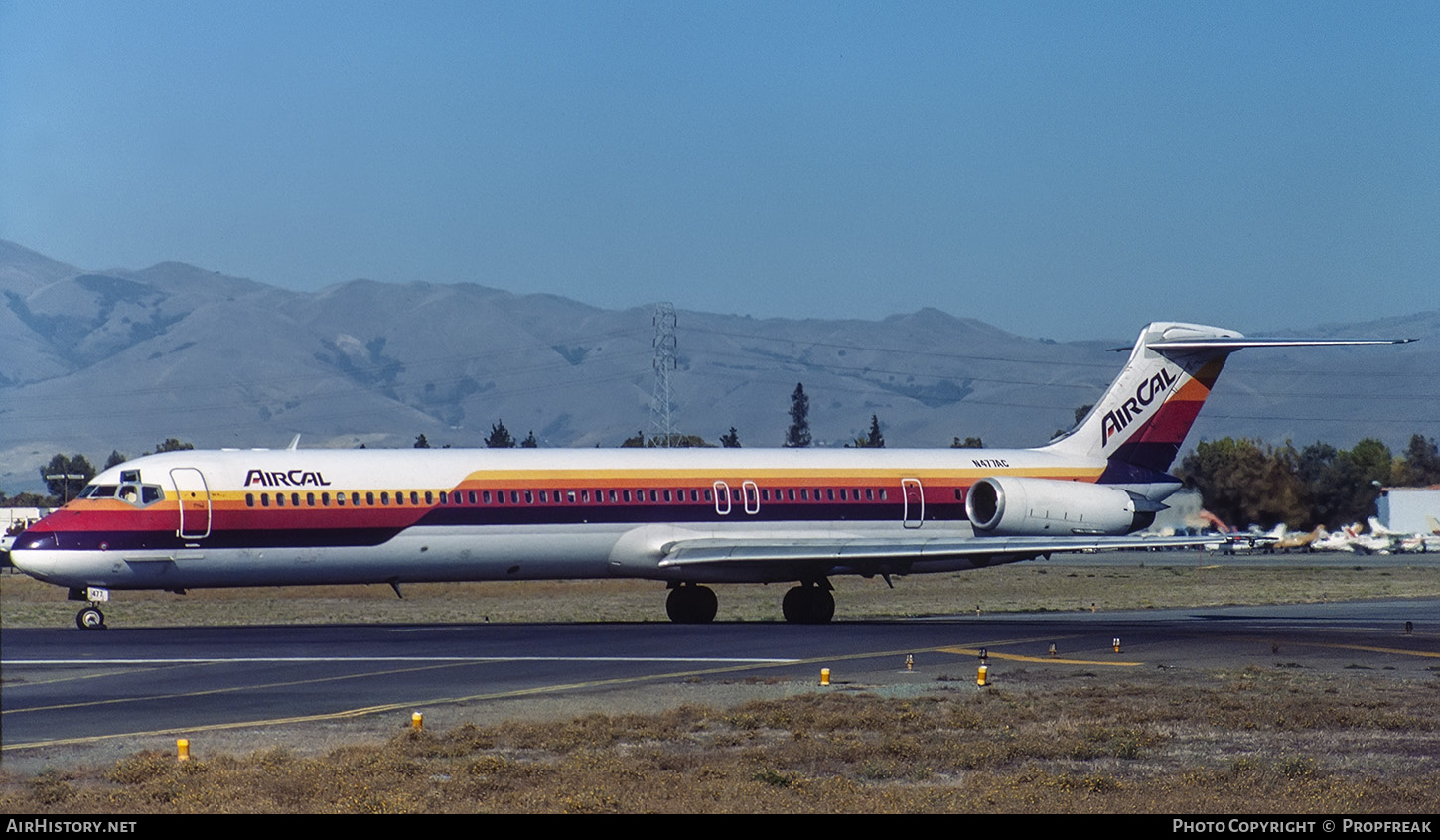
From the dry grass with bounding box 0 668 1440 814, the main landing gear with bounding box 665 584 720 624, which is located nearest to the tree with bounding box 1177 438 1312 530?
the main landing gear with bounding box 665 584 720 624

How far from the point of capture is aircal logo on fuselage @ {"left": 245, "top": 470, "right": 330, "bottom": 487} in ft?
115

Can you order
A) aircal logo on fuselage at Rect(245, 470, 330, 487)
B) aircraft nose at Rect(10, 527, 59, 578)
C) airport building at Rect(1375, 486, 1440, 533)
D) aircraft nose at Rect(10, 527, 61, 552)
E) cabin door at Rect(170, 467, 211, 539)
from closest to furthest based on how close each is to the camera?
aircraft nose at Rect(10, 527, 59, 578)
aircraft nose at Rect(10, 527, 61, 552)
cabin door at Rect(170, 467, 211, 539)
aircal logo on fuselage at Rect(245, 470, 330, 487)
airport building at Rect(1375, 486, 1440, 533)

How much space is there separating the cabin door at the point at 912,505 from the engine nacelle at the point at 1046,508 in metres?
1.18

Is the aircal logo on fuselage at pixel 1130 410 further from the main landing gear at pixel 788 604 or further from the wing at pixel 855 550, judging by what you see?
the main landing gear at pixel 788 604

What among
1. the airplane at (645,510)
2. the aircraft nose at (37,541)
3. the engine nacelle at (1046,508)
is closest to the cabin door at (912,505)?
the airplane at (645,510)

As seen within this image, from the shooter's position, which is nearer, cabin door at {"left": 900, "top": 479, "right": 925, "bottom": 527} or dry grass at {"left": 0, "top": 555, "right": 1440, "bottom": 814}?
dry grass at {"left": 0, "top": 555, "right": 1440, "bottom": 814}

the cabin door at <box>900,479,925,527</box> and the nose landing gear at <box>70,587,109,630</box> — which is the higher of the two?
the cabin door at <box>900,479,925,527</box>

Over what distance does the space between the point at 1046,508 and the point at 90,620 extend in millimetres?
21251

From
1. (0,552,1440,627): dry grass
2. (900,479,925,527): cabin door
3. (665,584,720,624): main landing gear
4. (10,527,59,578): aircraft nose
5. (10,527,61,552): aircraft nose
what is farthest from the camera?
(0,552,1440,627): dry grass

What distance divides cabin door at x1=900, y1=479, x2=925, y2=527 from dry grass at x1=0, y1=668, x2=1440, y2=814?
60.2 ft

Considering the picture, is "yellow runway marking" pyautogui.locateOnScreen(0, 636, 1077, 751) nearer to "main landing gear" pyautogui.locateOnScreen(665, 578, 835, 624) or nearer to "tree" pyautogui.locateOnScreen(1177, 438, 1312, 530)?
"main landing gear" pyautogui.locateOnScreen(665, 578, 835, 624)

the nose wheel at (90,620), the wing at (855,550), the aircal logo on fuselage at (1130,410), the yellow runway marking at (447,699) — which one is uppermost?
the aircal logo on fuselage at (1130,410)

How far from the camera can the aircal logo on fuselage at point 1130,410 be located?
42.9 metres
